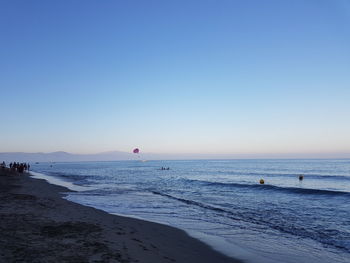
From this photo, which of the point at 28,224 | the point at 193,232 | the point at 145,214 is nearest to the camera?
the point at 28,224

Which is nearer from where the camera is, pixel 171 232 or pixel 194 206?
pixel 171 232

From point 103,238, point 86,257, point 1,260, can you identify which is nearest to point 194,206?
point 103,238

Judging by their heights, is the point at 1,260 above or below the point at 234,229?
above

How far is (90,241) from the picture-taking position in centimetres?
866

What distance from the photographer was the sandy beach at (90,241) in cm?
707

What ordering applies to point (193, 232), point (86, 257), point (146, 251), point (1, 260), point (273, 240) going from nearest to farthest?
point (1, 260) < point (86, 257) < point (146, 251) < point (273, 240) < point (193, 232)

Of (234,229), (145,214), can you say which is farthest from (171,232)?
(145,214)

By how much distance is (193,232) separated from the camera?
1208cm

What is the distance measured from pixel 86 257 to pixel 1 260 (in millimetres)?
1736

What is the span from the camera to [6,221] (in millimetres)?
10531

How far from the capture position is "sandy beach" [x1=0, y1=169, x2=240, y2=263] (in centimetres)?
707

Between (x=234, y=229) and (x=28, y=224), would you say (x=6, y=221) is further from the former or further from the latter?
(x=234, y=229)

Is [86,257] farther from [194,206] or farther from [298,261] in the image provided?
[194,206]

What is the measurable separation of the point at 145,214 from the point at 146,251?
314 inches
